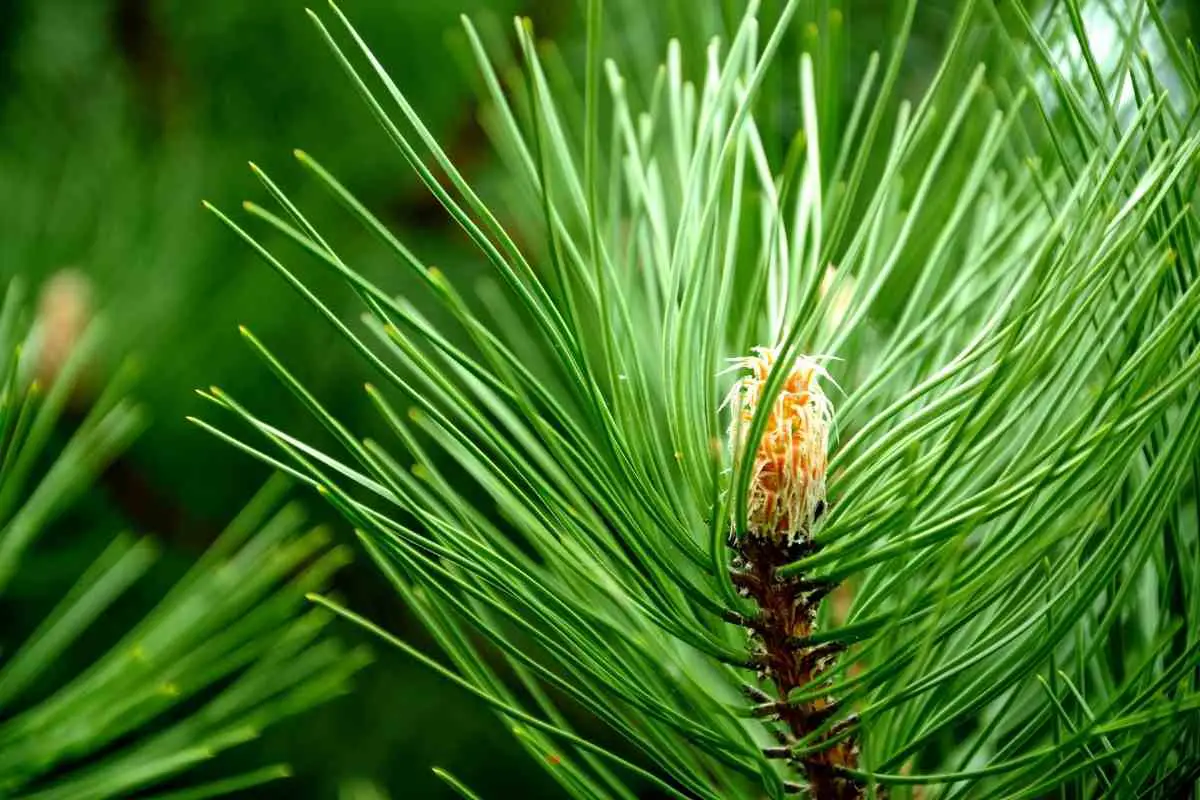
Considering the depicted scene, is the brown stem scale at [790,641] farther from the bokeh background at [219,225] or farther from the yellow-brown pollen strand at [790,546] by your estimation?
the bokeh background at [219,225]

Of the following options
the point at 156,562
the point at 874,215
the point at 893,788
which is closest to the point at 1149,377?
the point at 874,215

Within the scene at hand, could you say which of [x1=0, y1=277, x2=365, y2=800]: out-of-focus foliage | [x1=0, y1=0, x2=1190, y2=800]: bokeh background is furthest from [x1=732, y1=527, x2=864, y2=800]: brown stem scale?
[x1=0, y1=0, x2=1190, y2=800]: bokeh background

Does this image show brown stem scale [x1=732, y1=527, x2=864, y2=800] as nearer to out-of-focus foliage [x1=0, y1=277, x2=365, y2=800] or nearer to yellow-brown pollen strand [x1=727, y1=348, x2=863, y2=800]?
yellow-brown pollen strand [x1=727, y1=348, x2=863, y2=800]

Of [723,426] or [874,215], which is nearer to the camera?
[874,215]

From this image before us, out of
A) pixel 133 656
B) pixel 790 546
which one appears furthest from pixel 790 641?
pixel 133 656

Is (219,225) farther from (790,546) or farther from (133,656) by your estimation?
(790,546)

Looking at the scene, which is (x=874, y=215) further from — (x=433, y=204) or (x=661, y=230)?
(x=433, y=204)
